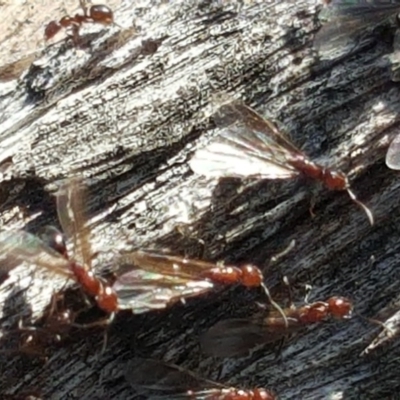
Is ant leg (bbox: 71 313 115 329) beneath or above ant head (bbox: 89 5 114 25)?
beneath

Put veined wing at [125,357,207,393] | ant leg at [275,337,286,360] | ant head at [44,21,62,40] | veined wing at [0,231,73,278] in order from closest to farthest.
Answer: veined wing at [0,231,73,278] → veined wing at [125,357,207,393] → ant leg at [275,337,286,360] → ant head at [44,21,62,40]

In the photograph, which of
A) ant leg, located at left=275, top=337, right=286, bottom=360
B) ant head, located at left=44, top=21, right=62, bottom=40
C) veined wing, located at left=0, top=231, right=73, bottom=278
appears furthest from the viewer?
ant head, located at left=44, top=21, right=62, bottom=40

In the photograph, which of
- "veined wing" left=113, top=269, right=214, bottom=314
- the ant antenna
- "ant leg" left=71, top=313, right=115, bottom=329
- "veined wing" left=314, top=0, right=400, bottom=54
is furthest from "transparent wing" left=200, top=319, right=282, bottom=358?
"veined wing" left=314, top=0, right=400, bottom=54

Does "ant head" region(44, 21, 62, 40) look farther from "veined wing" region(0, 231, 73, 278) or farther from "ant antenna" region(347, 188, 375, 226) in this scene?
"ant antenna" region(347, 188, 375, 226)

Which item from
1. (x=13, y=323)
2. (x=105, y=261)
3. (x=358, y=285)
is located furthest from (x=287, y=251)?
(x=13, y=323)

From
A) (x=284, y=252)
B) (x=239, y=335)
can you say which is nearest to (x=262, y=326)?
(x=239, y=335)

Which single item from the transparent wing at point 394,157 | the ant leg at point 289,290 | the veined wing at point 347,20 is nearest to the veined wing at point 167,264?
the ant leg at point 289,290
